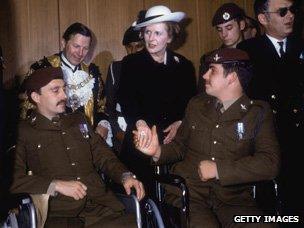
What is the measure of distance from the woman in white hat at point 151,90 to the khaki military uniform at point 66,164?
0.39 metres

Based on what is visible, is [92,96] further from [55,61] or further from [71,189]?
[71,189]

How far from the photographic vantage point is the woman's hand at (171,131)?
136 inches

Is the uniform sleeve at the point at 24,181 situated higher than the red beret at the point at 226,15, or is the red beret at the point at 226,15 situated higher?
the red beret at the point at 226,15

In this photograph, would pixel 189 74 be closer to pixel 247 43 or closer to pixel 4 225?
pixel 247 43

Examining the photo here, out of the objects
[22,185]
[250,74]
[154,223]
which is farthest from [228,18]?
[22,185]

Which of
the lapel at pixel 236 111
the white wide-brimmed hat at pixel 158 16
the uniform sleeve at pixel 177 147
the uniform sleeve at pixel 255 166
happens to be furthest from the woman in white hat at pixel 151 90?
the uniform sleeve at pixel 255 166

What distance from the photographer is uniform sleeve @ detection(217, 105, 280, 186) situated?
2.76m

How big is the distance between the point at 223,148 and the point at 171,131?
62 cm

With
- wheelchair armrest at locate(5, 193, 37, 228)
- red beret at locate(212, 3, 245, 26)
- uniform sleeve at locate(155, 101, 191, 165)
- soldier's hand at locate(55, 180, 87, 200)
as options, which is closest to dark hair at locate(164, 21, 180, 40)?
red beret at locate(212, 3, 245, 26)

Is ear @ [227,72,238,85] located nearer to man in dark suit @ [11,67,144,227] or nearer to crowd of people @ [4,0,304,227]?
crowd of people @ [4,0,304,227]

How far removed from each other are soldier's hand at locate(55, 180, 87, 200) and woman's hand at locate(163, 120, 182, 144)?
85 cm

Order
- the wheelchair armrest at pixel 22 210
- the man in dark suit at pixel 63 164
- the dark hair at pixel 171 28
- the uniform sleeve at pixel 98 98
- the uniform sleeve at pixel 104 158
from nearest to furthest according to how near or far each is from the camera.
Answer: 1. the wheelchair armrest at pixel 22 210
2. the man in dark suit at pixel 63 164
3. the uniform sleeve at pixel 104 158
4. the dark hair at pixel 171 28
5. the uniform sleeve at pixel 98 98

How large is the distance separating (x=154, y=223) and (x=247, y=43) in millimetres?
1635

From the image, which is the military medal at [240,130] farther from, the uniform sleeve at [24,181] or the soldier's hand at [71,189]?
the uniform sleeve at [24,181]
